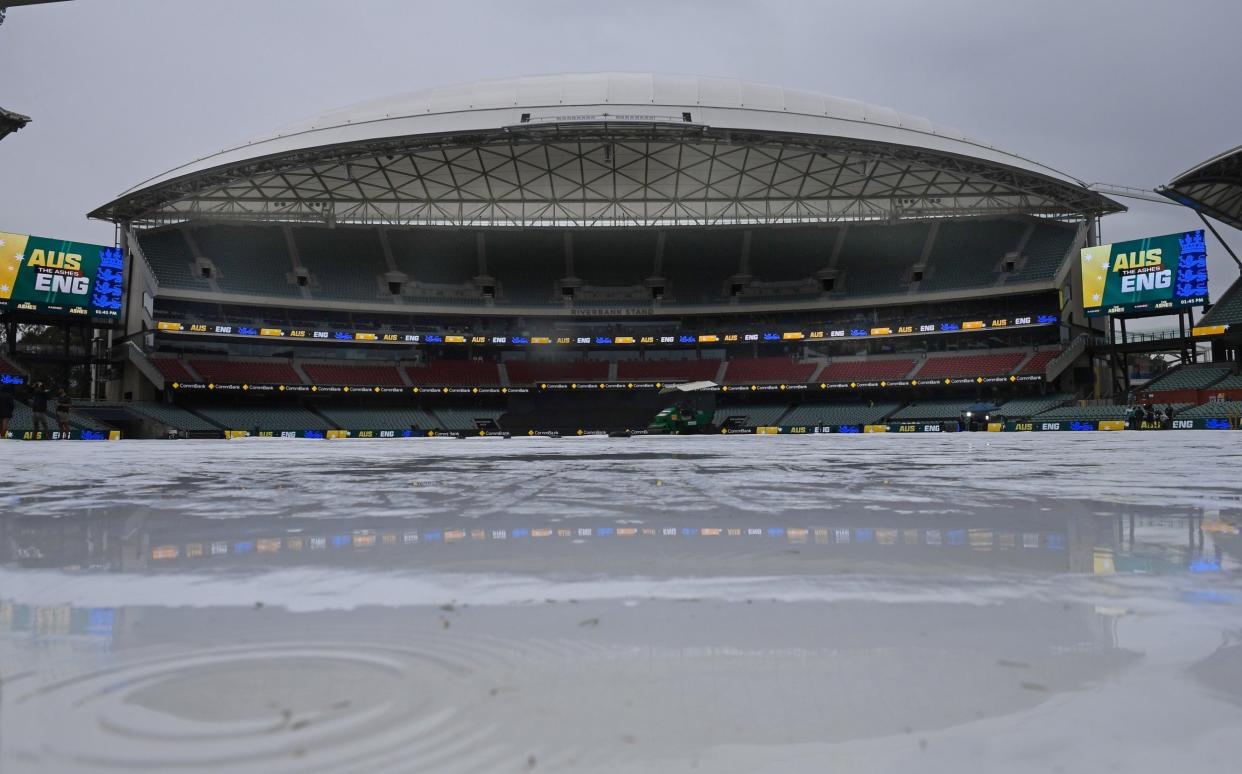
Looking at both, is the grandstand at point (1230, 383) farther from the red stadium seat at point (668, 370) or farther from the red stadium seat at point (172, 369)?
the red stadium seat at point (172, 369)

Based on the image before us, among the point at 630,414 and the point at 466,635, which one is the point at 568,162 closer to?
the point at 630,414

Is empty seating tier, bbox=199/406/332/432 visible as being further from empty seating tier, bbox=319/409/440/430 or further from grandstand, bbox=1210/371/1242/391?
grandstand, bbox=1210/371/1242/391

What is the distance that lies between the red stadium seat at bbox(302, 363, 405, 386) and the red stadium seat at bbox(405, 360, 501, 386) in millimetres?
1414

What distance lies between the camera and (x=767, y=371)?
58281 mm

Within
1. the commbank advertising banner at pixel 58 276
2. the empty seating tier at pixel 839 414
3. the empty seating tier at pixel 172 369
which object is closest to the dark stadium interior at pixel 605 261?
the empty seating tier at pixel 172 369

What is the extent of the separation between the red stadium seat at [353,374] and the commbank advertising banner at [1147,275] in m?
48.9

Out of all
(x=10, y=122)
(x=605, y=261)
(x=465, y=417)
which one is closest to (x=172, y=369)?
(x=465, y=417)

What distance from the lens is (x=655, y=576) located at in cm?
267

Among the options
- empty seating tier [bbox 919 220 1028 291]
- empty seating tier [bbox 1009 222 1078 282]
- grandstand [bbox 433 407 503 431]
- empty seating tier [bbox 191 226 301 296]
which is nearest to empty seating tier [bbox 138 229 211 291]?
empty seating tier [bbox 191 226 301 296]

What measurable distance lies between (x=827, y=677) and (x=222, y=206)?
2379 inches

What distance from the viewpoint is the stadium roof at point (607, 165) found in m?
40.5

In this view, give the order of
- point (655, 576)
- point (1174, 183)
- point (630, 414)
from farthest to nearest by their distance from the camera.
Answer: point (630, 414)
point (1174, 183)
point (655, 576)

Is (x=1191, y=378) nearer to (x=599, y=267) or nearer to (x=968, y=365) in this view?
(x=968, y=365)

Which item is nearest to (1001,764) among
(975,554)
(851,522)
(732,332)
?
(975,554)
